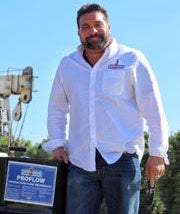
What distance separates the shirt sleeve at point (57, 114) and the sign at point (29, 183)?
0.14 m

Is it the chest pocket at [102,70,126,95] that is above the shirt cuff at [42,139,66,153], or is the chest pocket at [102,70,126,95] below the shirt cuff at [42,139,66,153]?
above

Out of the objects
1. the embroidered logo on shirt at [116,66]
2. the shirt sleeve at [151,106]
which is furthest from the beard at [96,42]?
the shirt sleeve at [151,106]

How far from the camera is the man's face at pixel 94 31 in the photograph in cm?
359

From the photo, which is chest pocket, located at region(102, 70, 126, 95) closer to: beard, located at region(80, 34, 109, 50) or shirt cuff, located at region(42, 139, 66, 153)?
beard, located at region(80, 34, 109, 50)

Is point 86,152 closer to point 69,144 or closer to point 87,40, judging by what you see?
point 69,144

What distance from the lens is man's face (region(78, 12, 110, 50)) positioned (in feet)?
11.8

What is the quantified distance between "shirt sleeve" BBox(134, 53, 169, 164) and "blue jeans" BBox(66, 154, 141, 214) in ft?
0.51

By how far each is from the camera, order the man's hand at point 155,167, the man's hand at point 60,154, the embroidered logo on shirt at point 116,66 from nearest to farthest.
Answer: the man's hand at point 155,167 < the embroidered logo on shirt at point 116,66 < the man's hand at point 60,154

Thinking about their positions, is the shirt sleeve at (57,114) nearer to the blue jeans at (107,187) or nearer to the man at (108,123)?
the man at (108,123)

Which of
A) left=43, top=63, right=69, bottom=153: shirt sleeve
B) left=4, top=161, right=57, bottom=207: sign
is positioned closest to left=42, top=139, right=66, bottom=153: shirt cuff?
left=43, top=63, right=69, bottom=153: shirt sleeve

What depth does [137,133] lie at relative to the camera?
355 centimetres

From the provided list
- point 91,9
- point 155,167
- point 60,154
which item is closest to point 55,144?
point 60,154

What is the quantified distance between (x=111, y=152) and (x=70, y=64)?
59 centimetres

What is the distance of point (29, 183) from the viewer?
3.77 m
